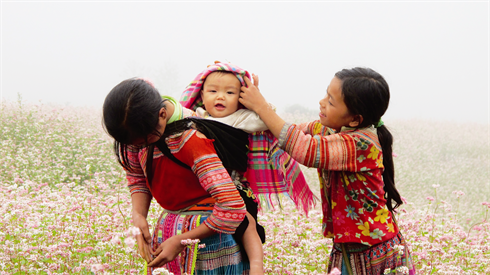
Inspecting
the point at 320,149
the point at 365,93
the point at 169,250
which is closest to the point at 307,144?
the point at 320,149

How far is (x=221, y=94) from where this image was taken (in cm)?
207

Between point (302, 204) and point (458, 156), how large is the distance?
12754 mm

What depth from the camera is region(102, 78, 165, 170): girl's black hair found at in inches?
64.0

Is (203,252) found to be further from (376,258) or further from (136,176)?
(376,258)

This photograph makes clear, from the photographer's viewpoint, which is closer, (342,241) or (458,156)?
(342,241)

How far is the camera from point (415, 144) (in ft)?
46.4

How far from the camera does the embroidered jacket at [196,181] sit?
5.65 feet

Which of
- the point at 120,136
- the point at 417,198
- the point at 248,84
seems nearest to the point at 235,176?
the point at 248,84

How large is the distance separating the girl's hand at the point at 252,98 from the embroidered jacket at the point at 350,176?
0.50 feet

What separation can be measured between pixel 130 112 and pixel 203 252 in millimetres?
699

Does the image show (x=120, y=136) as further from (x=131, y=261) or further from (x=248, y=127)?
(x=131, y=261)

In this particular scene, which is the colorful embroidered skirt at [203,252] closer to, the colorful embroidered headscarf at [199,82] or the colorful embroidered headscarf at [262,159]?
the colorful embroidered headscarf at [262,159]

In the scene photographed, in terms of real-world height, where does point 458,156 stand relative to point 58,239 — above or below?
below

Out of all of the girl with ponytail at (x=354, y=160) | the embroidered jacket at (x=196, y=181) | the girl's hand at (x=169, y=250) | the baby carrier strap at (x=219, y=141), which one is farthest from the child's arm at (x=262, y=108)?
the girl's hand at (x=169, y=250)
